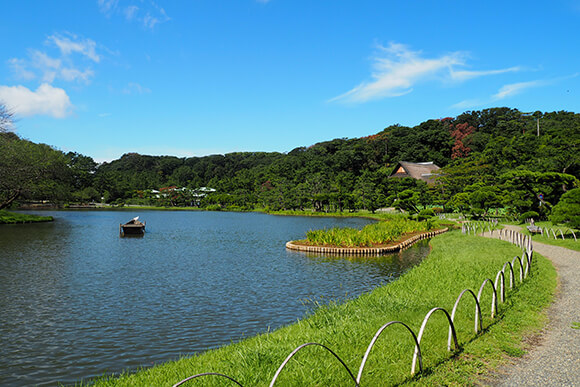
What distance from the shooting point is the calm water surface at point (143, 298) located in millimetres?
8859

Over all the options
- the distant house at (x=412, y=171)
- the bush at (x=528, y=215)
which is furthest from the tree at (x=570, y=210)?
the distant house at (x=412, y=171)

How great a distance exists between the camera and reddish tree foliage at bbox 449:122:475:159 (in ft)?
271

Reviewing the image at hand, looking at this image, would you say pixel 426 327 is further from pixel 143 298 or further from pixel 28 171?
pixel 28 171

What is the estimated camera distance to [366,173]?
222ft

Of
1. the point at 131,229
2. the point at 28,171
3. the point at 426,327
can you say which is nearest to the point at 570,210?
the point at 426,327

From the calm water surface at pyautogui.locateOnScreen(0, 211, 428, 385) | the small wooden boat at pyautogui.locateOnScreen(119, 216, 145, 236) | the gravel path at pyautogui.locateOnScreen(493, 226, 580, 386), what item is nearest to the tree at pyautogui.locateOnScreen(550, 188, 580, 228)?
the calm water surface at pyautogui.locateOnScreen(0, 211, 428, 385)

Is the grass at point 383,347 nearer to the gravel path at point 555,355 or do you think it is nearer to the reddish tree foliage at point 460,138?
the gravel path at point 555,355

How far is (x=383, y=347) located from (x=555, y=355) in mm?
2930

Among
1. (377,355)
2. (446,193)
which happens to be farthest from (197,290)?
(446,193)

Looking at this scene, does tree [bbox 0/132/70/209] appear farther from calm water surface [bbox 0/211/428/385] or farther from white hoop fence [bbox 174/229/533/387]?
white hoop fence [bbox 174/229/533/387]

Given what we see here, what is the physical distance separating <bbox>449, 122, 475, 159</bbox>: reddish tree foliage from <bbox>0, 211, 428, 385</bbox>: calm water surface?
6448 cm

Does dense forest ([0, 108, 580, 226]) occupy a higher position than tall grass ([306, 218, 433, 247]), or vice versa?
dense forest ([0, 108, 580, 226])

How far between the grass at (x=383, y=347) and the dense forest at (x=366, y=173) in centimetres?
2416

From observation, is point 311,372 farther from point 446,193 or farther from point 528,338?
point 446,193
